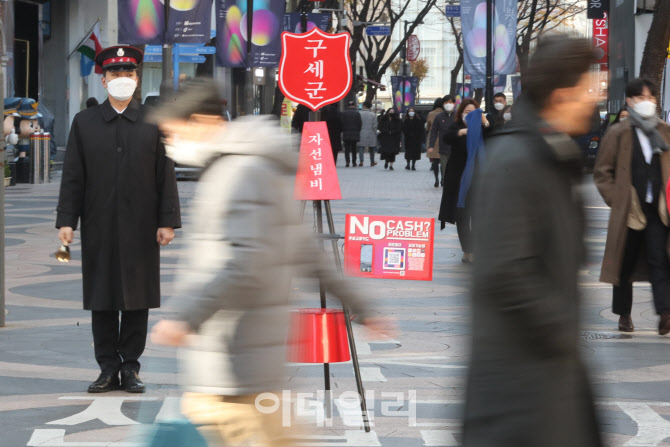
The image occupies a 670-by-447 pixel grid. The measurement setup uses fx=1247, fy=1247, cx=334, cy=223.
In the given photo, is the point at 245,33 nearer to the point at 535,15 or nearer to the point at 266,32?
the point at 266,32

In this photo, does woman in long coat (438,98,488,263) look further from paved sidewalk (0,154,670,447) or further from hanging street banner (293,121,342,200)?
hanging street banner (293,121,342,200)

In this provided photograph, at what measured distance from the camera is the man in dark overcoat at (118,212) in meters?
7.11

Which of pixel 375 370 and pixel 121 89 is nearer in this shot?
pixel 121 89

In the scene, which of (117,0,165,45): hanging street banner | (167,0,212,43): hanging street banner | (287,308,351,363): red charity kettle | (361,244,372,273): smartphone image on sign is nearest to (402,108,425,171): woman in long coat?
(167,0,212,43): hanging street banner

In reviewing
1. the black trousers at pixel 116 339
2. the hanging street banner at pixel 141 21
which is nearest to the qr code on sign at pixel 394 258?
the black trousers at pixel 116 339

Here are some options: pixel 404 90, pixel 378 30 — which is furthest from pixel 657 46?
pixel 404 90

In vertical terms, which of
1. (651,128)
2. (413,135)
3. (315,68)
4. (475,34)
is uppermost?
(475,34)

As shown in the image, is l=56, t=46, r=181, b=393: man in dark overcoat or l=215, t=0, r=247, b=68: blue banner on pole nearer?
l=56, t=46, r=181, b=393: man in dark overcoat

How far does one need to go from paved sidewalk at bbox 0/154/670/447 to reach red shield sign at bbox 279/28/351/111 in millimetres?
1496

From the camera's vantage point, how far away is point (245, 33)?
27844 mm

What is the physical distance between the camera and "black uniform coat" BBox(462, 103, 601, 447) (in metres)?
3.37

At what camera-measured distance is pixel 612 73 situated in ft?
163

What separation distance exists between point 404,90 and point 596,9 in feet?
46.0

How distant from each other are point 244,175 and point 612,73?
47.5 metres
